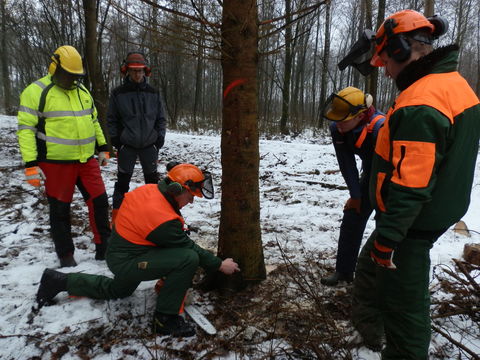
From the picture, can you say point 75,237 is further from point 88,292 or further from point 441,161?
point 441,161

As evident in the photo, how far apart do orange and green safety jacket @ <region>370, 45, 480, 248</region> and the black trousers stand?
10.3 ft

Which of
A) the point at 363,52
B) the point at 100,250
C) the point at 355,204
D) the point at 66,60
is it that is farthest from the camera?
the point at 100,250

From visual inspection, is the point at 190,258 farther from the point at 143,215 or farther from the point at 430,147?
the point at 430,147

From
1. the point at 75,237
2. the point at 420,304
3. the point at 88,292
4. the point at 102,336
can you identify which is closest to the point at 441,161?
the point at 420,304

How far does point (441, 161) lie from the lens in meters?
1.62

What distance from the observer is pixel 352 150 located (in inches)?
115

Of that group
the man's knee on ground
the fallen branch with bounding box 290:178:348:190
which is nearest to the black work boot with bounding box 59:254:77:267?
the man's knee on ground

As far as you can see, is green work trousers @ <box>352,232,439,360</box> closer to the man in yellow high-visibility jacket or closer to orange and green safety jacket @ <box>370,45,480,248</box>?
orange and green safety jacket @ <box>370,45,480,248</box>

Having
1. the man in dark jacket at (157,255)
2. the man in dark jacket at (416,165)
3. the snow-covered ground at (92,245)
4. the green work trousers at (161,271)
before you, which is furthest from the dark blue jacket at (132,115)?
the man in dark jacket at (416,165)

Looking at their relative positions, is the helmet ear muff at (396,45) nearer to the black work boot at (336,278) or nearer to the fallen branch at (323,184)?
the black work boot at (336,278)

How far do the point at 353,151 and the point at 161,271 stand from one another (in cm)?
194

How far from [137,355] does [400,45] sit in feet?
8.21

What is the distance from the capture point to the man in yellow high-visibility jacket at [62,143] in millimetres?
2994

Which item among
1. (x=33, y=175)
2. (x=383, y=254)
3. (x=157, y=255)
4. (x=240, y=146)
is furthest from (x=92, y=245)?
(x=383, y=254)
